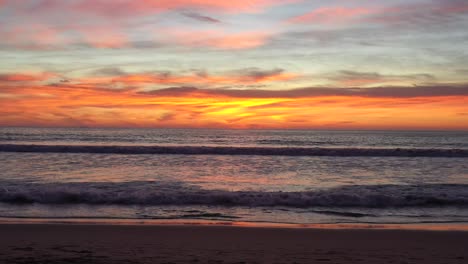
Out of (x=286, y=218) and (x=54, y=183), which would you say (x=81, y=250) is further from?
(x=54, y=183)

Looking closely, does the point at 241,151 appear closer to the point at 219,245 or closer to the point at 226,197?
the point at 226,197

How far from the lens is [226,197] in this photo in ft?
36.9

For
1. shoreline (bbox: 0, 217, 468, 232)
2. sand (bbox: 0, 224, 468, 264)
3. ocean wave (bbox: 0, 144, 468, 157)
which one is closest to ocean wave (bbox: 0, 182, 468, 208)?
shoreline (bbox: 0, 217, 468, 232)

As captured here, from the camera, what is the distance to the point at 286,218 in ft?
30.7

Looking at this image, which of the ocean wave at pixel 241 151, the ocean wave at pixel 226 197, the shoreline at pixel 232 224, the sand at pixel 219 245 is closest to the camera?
the sand at pixel 219 245

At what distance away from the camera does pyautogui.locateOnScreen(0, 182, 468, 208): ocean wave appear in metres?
11.0

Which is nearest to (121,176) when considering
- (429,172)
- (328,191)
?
(328,191)

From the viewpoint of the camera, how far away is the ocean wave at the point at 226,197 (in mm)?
10992

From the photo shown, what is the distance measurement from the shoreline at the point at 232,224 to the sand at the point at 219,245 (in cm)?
28

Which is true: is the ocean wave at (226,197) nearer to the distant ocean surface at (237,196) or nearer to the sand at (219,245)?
the distant ocean surface at (237,196)

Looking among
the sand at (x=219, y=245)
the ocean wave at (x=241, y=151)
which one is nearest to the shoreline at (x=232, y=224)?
the sand at (x=219, y=245)

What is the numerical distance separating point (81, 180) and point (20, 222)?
5852 mm

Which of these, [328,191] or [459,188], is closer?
[328,191]

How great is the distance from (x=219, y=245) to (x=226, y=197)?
4438 millimetres
